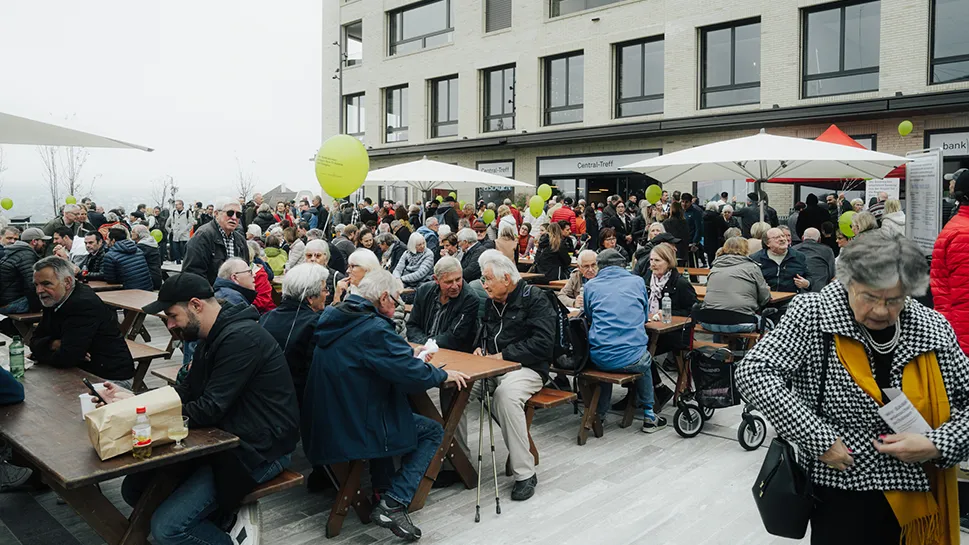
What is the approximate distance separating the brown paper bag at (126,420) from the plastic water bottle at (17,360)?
1.86 m

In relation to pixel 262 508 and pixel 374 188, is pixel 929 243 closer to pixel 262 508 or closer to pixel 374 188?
pixel 262 508

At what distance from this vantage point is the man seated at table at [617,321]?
5.88 m

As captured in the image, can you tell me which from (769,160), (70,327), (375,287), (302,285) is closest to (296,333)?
(302,285)

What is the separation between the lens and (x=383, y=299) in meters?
4.25

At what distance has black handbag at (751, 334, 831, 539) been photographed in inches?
95.9

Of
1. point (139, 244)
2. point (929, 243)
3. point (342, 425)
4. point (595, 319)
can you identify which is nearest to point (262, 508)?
point (342, 425)

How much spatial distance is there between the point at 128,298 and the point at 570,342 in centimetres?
559

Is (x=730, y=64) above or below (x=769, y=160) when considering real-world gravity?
above

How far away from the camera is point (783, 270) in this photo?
852 centimetres

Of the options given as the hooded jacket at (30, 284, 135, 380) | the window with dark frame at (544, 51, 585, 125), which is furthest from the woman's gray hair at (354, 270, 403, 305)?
the window with dark frame at (544, 51, 585, 125)

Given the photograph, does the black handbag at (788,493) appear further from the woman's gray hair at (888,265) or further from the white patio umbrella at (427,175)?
the white patio umbrella at (427,175)

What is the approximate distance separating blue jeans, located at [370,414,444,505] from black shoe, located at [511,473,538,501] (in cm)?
68

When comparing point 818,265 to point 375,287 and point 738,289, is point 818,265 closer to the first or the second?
point 738,289

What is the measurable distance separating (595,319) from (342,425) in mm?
2617
